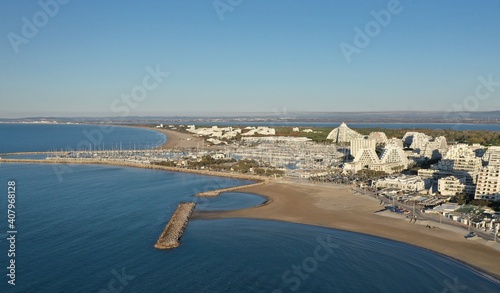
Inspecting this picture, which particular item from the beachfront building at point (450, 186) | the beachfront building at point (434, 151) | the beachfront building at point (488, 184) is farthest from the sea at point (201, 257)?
the beachfront building at point (434, 151)

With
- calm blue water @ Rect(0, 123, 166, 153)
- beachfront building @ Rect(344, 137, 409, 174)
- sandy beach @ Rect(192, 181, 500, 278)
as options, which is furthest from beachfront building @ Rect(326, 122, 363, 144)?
sandy beach @ Rect(192, 181, 500, 278)

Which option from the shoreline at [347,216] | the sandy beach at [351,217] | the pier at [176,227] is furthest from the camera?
the pier at [176,227]

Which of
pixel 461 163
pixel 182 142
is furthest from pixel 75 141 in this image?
pixel 461 163

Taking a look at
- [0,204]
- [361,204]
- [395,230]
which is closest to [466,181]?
[361,204]

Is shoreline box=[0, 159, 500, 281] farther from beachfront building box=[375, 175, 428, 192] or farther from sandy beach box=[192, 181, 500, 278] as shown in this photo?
beachfront building box=[375, 175, 428, 192]

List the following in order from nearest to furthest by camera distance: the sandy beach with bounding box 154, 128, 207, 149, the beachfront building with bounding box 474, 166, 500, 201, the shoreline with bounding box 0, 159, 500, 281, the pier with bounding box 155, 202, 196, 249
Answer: the shoreline with bounding box 0, 159, 500, 281 → the pier with bounding box 155, 202, 196, 249 → the beachfront building with bounding box 474, 166, 500, 201 → the sandy beach with bounding box 154, 128, 207, 149

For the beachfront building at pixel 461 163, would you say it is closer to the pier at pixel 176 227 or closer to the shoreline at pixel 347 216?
the shoreline at pixel 347 216

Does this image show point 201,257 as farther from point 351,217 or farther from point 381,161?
point 381,161
